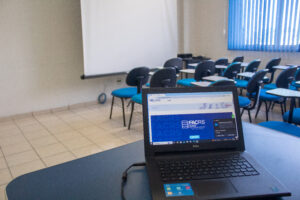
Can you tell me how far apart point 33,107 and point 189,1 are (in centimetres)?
439

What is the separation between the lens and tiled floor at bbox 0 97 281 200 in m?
2.74

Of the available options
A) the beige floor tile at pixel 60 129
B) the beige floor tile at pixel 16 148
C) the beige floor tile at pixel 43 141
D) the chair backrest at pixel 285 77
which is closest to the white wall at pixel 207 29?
the chair backrest at pixel 285 77

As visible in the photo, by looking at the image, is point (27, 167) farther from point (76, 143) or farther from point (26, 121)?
point (26, 121)

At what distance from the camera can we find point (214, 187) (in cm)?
71

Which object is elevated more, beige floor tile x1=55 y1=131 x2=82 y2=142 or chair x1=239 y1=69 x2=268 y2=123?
chair x1=239 y1=69 x2=268 y2=123

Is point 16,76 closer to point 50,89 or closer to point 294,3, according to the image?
point 50,89

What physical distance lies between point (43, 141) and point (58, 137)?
20 cm

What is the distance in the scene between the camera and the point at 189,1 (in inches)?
245

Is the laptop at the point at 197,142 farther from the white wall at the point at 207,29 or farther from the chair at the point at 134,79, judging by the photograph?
the white wall at the point at 207,29

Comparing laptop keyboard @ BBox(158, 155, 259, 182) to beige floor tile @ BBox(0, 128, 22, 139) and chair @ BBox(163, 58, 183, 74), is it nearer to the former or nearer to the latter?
beige floor tile @ BBox(0, 128, 22, 139)

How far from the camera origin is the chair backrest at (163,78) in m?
3.24

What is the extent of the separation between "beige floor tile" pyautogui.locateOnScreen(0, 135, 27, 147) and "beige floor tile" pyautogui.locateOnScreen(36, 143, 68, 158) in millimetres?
440

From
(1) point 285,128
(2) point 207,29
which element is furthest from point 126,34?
(1) point 285,128

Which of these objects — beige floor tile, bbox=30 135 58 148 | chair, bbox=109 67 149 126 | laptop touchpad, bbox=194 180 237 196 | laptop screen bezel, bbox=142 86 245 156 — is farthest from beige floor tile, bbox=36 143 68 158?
laptop touchpad, bbox=194 180 237 196
